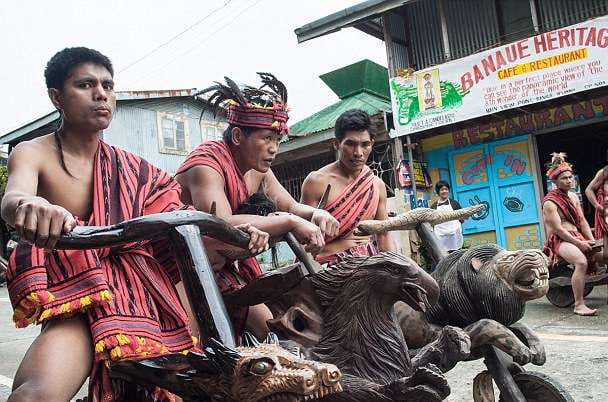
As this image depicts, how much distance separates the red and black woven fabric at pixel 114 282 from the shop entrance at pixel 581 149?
31.4ft

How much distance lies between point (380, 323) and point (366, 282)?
141mm

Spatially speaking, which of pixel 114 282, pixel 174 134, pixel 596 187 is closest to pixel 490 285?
pixel 114 282

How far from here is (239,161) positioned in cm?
239

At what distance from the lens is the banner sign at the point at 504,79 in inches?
334

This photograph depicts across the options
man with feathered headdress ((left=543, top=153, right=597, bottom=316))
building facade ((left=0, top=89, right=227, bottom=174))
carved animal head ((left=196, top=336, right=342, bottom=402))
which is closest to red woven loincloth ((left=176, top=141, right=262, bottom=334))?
carved animal head ((left=196, top=336, right=342, bottom=402))

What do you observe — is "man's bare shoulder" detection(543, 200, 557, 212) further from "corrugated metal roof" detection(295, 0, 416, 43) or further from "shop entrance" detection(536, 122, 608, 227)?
"corrugated metal roof" detection(295, 0, 416, 43)

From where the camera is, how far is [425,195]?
35.5 ft

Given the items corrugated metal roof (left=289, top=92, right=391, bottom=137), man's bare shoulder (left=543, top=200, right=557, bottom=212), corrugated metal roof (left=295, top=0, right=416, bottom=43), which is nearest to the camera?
man's bare shoulder (left=543, top=200, right=557, bottom=212)

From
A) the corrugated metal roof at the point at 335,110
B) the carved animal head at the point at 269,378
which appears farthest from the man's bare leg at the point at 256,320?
the corrugated metal roof at the point at 335,110

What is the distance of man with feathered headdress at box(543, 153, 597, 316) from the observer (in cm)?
632

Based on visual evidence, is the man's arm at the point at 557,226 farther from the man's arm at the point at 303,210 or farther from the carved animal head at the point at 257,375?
the carved animal head at the point at 257,375

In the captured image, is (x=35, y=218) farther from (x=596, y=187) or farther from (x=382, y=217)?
(x=596, y=187)

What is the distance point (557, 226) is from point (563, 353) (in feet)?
8.13

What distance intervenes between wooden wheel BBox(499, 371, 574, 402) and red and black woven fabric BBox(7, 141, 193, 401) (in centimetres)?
152
